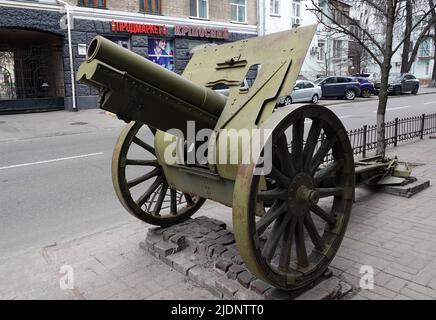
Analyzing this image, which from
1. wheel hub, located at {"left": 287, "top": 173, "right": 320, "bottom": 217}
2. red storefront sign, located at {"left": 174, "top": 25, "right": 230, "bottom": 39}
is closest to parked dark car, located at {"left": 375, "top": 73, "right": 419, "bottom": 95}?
red storefront sign, located at {"left": 174, "top": 25, "right": 230, "bottom": 39}

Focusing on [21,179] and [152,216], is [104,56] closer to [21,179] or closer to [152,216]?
[152,216]

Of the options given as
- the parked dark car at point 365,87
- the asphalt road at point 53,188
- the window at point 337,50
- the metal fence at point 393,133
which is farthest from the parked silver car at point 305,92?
the window at point 337,50

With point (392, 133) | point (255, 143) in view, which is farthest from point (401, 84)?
point (255, 143)

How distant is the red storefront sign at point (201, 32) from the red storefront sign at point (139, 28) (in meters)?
0.84

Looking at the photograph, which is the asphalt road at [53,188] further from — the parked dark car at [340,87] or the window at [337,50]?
the window at [337,50]

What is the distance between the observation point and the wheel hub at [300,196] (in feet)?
10.1

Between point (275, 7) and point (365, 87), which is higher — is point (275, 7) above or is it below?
above

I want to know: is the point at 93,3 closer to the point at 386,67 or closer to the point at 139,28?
the point at 139,28

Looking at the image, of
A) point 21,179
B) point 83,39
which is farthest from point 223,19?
point 21,179

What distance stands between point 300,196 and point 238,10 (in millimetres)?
23273

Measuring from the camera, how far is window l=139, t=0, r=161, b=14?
20050 millimetres

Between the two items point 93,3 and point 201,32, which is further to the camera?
point 201,32

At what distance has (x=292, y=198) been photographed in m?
3.09
